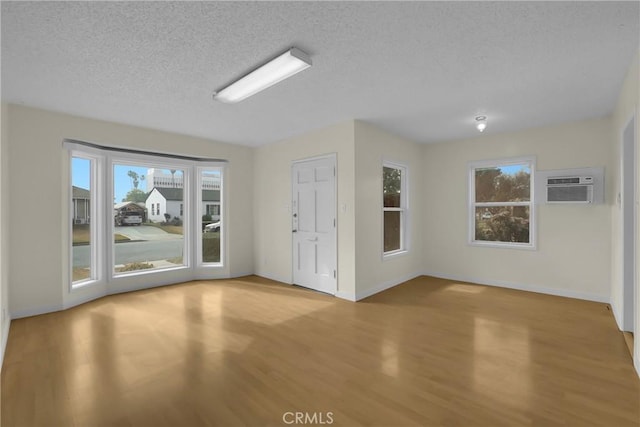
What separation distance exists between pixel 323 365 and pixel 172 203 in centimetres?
404

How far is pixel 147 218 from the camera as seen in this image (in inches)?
194

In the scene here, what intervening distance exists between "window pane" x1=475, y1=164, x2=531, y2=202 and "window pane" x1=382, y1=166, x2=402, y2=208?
1.33 m

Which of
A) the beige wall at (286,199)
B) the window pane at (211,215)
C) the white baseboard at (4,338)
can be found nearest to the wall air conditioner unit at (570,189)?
the beige wall at (286,199)

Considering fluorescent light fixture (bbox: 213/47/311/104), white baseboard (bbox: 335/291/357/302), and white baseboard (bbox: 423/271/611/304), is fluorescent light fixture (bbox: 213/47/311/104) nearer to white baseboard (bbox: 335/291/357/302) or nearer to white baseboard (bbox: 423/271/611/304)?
white baseboard (bbox: 335/291/357/302)

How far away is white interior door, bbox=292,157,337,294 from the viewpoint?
4.48 m

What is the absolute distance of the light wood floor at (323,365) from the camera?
1868 mm

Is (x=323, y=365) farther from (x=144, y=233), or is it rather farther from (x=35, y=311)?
(x=144, y=233)

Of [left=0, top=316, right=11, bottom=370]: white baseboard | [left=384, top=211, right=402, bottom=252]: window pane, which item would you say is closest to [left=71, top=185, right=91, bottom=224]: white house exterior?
[left=0, top=316, right=11, bottom=370]: white baseboard

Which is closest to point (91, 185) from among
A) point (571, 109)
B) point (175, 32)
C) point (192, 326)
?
point (192, 326)

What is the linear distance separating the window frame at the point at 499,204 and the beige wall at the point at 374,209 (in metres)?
0.96

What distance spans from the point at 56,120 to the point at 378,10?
13.4 feet

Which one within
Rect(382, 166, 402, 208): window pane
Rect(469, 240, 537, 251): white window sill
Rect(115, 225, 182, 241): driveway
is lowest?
Rect(469, 240, 537, 251): white window sill

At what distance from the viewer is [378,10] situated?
188cm

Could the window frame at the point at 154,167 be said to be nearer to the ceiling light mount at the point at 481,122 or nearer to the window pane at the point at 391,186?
the window pane at the point at 391,186
